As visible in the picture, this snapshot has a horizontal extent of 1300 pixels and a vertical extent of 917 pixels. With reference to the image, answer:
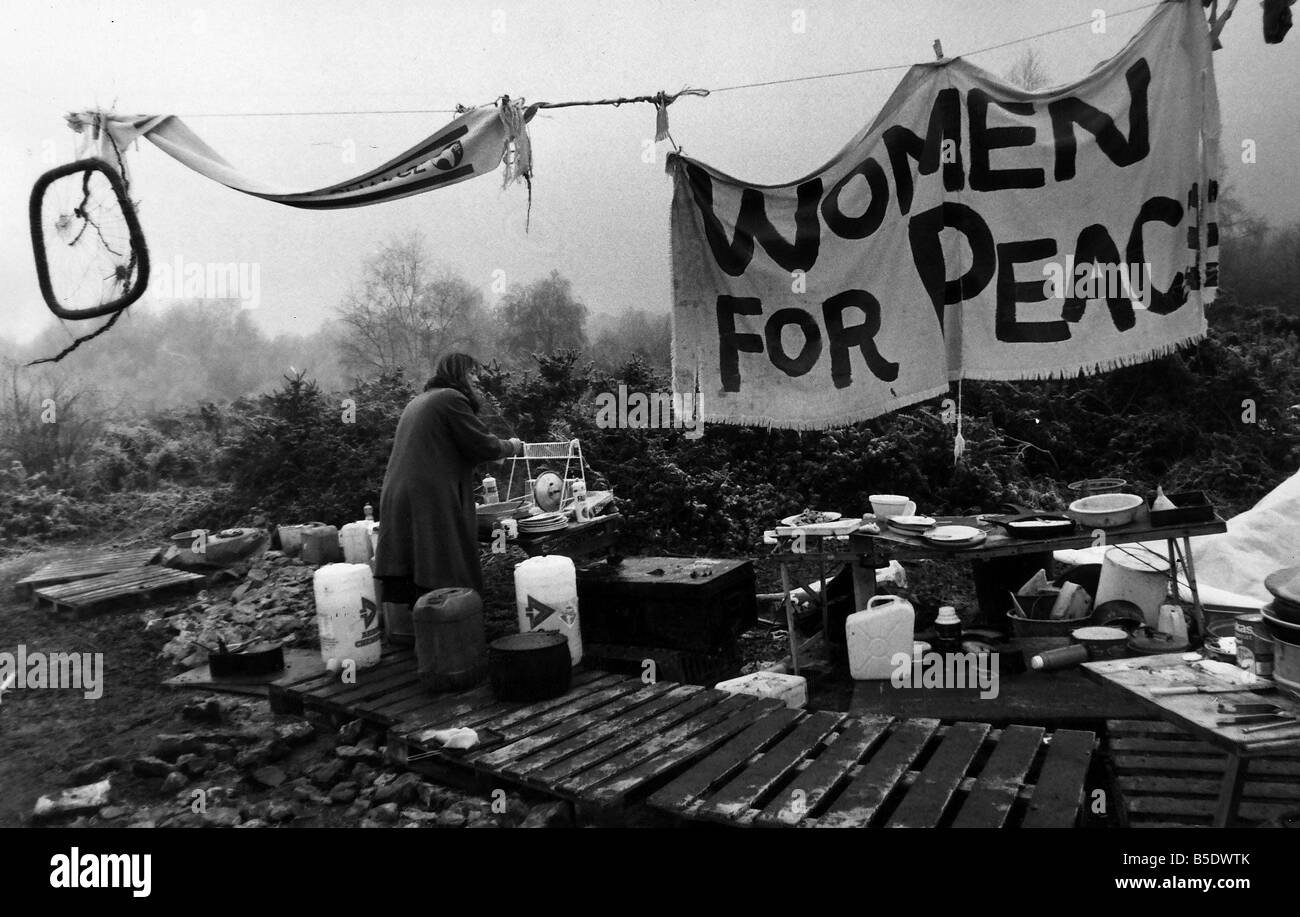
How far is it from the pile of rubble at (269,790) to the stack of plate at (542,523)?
5.89 feet

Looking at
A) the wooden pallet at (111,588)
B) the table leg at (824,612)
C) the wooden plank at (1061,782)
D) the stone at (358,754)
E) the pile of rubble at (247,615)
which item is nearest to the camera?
the wooden plank at (1061,782)

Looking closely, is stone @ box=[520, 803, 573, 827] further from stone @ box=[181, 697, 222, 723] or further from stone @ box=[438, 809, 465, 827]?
stone @ box=[181, 697, 222, 723]

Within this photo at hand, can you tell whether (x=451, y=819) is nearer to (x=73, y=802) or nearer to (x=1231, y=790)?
(x=73, y=802)

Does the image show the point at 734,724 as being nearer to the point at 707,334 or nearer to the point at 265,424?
the point at 707,334

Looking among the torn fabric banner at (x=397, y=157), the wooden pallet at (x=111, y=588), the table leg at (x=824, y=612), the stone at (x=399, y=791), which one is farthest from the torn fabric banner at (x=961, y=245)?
the wooden pallet at (x=111, y=588)

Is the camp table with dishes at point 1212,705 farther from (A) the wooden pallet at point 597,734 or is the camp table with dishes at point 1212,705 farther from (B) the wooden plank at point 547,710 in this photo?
(B) the wooden plank at point 547,710

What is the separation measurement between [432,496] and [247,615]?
369cm

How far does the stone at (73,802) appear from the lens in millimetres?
4066

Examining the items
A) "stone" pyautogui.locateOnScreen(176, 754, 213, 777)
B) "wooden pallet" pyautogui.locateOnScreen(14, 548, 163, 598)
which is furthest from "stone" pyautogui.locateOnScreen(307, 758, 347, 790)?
"wooden pallet" pyautogui.locateOnScreen(14, 548, 163, 598)

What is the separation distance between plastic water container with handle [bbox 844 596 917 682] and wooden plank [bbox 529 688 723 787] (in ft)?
4.18

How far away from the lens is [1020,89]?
381 centimetres

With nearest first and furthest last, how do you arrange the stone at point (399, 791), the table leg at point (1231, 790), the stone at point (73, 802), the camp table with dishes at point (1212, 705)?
the camp table with dishes at point (1212, 705)
the table leg at point (1231, 790)
the stone at point (399, 791)
the stone at point (73, 802)
